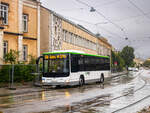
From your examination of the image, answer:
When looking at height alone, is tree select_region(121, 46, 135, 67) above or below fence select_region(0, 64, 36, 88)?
above

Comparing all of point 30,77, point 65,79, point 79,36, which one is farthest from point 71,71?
point 79,36

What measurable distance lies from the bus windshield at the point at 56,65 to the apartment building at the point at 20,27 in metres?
4.86

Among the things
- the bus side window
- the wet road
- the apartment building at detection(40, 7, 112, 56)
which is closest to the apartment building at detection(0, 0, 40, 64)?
the apartment building at detection(40, 7, 112, 56)

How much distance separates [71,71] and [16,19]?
9223 mm

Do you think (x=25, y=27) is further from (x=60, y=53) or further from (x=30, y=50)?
(x=60, y=53)

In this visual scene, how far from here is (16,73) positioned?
75.6 ft

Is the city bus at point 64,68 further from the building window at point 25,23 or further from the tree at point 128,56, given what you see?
the tree at point 128,56

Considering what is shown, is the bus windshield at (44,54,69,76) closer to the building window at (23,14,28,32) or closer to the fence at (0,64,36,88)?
the fence at (0,64,36,88)

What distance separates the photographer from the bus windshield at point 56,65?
2148 cm

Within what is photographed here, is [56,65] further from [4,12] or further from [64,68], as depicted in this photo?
[4,12]

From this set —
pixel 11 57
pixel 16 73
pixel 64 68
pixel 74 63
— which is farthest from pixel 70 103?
pixel 11 57

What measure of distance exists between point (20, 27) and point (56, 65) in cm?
815

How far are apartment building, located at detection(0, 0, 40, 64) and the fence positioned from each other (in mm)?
2404

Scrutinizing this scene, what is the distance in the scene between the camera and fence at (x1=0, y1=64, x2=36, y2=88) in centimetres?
2165
